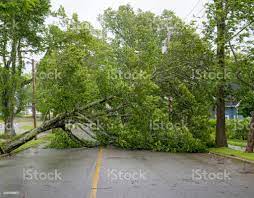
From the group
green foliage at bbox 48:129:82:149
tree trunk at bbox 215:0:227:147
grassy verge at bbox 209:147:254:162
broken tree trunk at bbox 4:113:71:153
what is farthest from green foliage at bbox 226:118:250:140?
broken tree trunk at bbox 4:113:71:153

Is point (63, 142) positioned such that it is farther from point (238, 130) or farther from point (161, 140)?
point (238, 130)

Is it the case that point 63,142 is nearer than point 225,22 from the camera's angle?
No

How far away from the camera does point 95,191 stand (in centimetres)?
1116

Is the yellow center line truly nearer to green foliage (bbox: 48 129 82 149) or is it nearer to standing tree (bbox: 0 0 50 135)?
green foliage (bbox: 48 129 82 149)

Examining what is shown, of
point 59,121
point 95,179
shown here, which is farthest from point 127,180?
point 59,121

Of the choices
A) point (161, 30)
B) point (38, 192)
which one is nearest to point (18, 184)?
point (38, 192)

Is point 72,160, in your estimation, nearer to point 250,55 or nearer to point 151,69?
point 151,69

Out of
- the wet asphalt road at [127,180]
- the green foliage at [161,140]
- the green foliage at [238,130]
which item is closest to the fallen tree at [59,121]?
the green foliage at [161,140]

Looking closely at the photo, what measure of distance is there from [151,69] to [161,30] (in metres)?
30.3

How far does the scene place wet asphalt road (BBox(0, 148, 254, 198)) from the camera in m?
11.0

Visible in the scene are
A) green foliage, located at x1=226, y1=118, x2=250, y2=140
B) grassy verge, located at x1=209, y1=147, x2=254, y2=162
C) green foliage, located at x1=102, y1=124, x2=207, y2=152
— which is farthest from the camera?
green foliage, located at x1=226, y1=118, x2=250, y2=140

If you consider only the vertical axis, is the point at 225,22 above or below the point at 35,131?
above

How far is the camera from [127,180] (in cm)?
1326

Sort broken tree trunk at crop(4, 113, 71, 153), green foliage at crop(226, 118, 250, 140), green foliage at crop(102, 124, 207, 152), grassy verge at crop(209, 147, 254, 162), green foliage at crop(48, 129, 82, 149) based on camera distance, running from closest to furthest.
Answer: grassy verge at crop(209, 147, 254, 162), green foliage at crop(102, 124, 207, 152), broken tree trunk at crop(4, 113, 71, 153), green foliage at crop(48, 129, 82, 149), green foliage at crop(226, 118, 250, 140)
